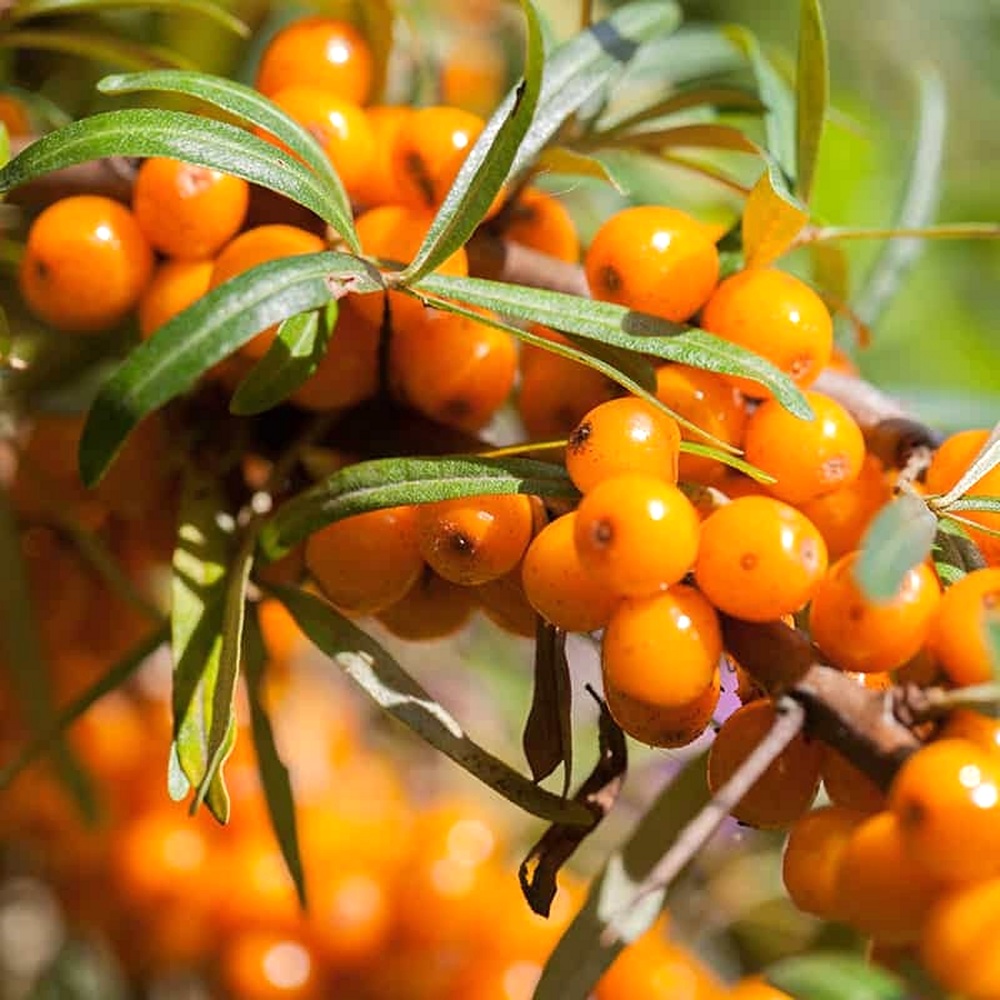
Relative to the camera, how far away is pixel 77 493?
2.85 feet

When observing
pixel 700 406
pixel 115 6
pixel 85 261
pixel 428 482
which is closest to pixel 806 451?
pixel 700 406

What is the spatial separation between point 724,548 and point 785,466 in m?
0.08

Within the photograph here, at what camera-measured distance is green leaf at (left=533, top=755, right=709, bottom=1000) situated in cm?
58

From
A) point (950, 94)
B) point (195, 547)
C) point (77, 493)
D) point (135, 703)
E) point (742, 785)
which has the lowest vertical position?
point (135, 703)

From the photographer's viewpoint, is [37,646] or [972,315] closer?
→ [37,646]

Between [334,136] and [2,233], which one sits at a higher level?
[334,136]

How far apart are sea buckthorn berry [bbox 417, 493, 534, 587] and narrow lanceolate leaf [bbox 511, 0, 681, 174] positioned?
18cm

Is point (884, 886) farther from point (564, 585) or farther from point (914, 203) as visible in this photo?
point (914, 203)

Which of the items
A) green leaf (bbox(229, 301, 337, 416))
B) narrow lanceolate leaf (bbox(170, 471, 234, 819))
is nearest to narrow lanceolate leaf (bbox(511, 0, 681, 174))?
green leaf (bbox(229, 301, 337, 416))

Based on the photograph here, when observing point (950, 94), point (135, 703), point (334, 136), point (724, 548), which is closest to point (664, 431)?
point (724, 548)

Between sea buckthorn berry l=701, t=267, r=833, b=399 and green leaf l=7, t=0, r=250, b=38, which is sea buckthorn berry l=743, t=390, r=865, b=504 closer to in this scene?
sea buckthorn berry l=701, t=267, r=833, b=399

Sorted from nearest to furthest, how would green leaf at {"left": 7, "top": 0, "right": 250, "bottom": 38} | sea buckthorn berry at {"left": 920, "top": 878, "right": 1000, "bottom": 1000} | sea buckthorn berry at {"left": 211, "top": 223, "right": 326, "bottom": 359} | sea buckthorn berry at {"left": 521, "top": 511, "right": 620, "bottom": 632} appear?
sea buckthorn berry at {"left": 920, "top": 878, "right": 1000, "bottom": 1000} → sea buckthorn berry at {"left": 521, "top": 511, "right": 620, "bottom": 632} → sea buckthorn berry at {"left": 211, "top": 223, "right": 326, "bottom": 359} → green leaf at {"left": 7, "top": 0, "right": 250, "bottom": 38}

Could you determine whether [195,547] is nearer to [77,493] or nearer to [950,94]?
[77,493]

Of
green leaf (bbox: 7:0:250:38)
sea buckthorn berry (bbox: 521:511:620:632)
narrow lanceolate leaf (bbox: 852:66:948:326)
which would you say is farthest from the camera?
narrow lanceolate leaf (bbox: 852:66:948:326)
